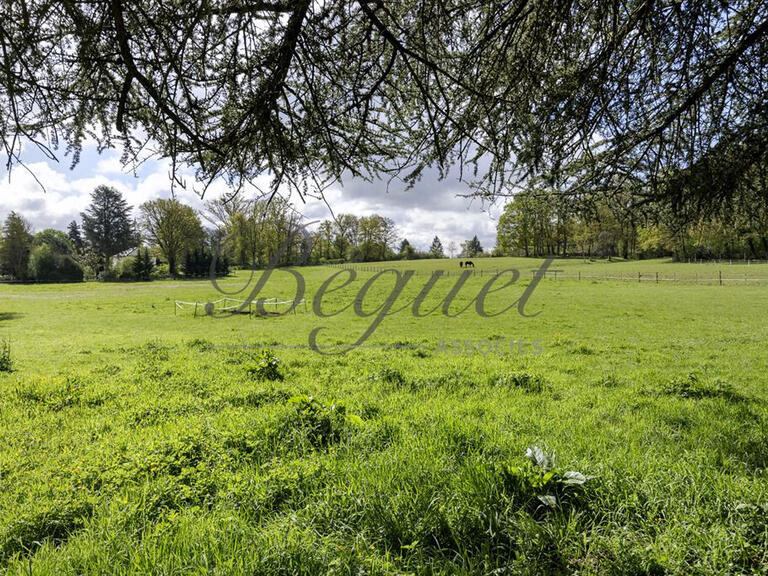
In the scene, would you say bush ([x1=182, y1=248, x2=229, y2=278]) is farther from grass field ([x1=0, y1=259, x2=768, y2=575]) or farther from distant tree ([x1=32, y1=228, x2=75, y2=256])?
grass field ([x1=0, y1=259, x2=768, y2=575])

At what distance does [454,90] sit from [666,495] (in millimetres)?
3689

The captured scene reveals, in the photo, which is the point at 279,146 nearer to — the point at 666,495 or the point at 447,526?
the point at 447,526

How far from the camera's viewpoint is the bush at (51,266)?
4653 centimetres

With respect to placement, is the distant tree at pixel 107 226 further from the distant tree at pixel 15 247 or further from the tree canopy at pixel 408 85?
the tree canopy at pixel 408 85

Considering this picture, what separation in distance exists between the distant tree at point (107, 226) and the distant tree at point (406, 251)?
189ft

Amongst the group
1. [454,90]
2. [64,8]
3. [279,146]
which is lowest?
[279,146]

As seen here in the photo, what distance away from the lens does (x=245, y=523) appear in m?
2.35

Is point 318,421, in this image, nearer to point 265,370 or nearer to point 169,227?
point 265,370

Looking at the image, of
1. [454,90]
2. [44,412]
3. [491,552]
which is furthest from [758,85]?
[44,412]

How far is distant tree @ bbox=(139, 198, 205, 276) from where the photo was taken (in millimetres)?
54469

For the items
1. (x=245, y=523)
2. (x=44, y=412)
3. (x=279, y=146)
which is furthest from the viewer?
(x=44, y=412)

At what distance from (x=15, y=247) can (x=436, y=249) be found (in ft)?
293

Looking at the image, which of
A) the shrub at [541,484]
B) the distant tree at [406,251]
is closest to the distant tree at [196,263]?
the distant tree at [406,251]

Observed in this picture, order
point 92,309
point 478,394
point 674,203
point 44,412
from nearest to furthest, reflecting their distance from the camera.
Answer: point 674,203 → point 44,412 → point 478,394 → point 92,309
